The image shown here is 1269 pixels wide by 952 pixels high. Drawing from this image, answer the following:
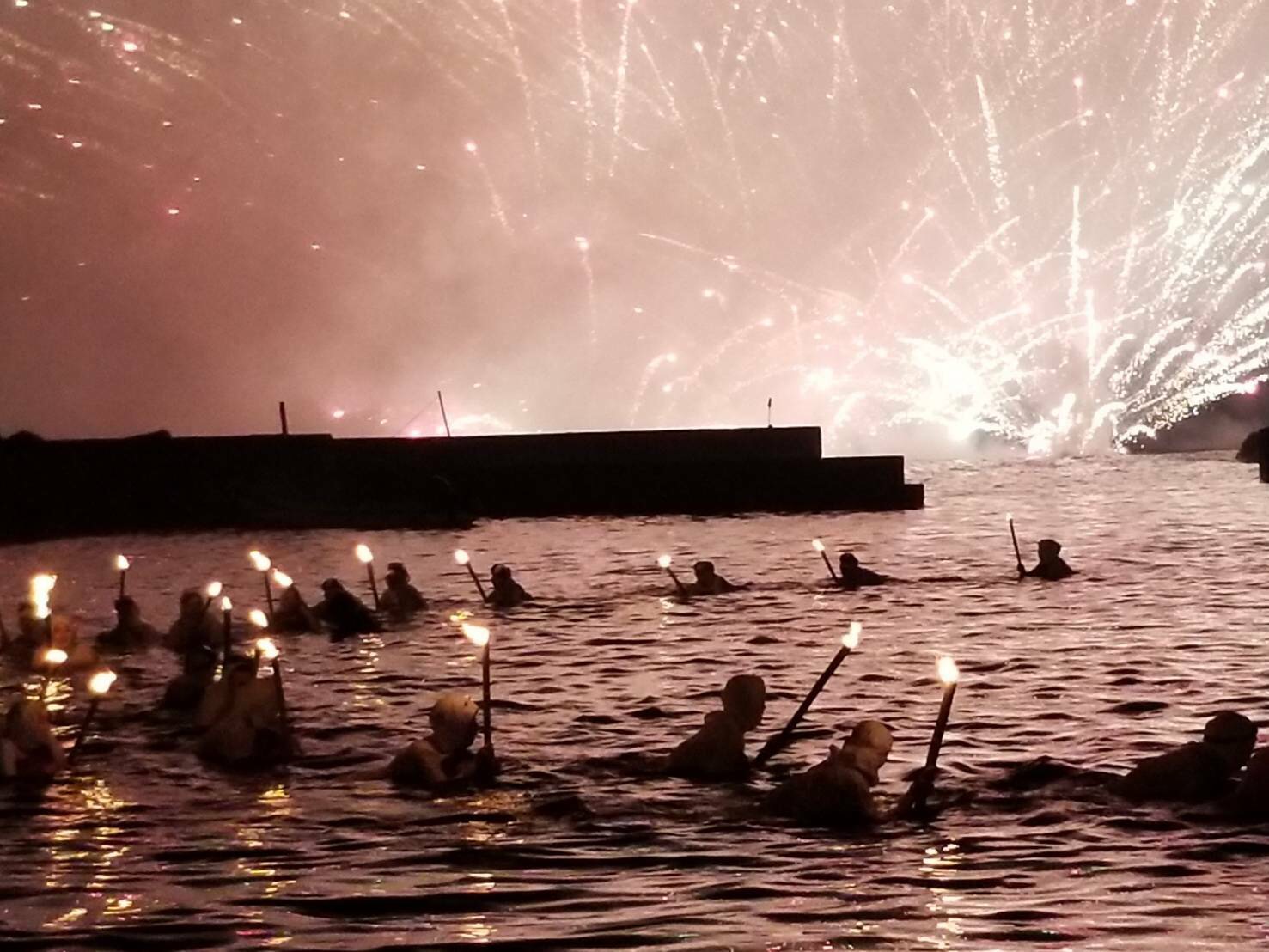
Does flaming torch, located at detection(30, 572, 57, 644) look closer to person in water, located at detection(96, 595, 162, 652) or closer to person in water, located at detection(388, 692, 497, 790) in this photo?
person in water, located at detection(96, 595, 162, 652)

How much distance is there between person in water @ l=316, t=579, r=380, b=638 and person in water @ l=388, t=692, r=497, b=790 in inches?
337

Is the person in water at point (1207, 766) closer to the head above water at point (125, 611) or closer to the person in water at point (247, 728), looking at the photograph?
the person in water at point (247, 728)

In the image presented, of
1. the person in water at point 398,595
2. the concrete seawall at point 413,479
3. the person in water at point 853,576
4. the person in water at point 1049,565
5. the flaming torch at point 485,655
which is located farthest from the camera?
the concrete seawall at point 413,479

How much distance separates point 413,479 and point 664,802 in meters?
27.4

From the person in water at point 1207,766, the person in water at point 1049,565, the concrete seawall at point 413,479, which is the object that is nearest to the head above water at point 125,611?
the person in water at point 1207,766

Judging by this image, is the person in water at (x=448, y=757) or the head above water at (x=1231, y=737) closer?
the head above water at (x=1231, y=737)

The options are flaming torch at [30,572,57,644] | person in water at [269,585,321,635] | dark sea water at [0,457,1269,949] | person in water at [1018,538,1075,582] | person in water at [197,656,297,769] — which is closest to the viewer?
dark sea water at [0,457,1269,949]

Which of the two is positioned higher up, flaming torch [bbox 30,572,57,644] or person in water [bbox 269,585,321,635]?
flaming torch [bbox 30,572,57,644]

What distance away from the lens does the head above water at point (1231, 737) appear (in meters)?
10.7

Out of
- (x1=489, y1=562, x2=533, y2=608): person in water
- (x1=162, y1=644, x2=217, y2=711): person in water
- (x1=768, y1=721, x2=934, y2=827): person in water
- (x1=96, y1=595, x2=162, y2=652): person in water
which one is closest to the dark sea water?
(x1=768, y1=721, x2=934, y2=827): person in water

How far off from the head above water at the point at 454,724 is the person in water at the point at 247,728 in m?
1.53

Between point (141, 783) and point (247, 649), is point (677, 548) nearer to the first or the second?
point (247, 649)

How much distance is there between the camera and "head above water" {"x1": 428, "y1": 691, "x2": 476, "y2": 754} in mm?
12039

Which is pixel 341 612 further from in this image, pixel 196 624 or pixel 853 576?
pixel 853 576
